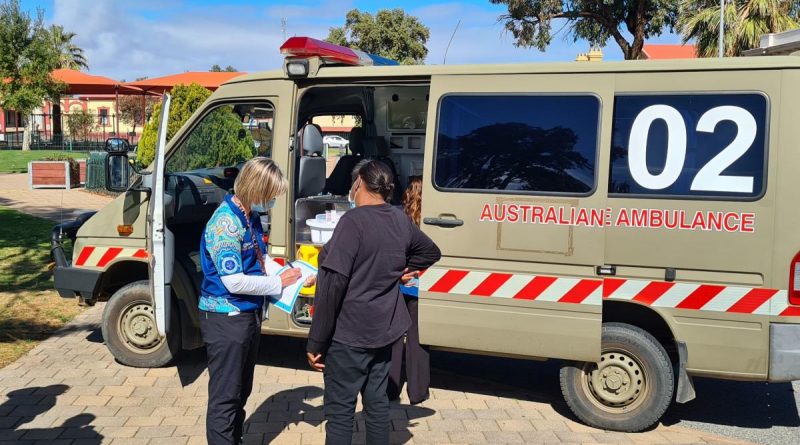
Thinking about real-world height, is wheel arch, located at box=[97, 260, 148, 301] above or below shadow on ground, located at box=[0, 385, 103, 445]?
above

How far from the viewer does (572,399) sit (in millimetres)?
4879

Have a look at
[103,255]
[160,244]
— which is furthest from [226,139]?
[160,244]

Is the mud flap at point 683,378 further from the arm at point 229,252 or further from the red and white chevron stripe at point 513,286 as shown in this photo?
the arm at point 229,252

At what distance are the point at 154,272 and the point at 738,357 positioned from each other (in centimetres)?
365

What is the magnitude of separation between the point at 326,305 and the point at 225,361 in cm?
74

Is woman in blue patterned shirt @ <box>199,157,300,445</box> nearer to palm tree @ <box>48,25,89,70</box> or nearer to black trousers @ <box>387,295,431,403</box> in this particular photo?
black trousers @ <box>387,295,431,403</box>

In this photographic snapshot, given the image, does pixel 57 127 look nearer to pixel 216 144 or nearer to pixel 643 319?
pixel 216 144

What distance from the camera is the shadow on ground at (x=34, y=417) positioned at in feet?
14.9

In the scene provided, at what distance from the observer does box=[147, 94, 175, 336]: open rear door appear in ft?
14.9

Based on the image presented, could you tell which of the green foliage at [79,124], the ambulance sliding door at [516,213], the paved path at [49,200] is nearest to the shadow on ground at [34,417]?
the ambulance sliding door at [516,213]

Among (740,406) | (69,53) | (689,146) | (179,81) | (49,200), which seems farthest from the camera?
(69,53)

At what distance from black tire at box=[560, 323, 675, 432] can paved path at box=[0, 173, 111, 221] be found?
1123cm

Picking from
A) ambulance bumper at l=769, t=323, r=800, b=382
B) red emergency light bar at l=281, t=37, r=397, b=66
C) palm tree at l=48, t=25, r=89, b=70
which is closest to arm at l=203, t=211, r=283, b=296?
red emergency light bar at l=281, t=37, r=397, b=66

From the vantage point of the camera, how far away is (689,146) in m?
4.41
